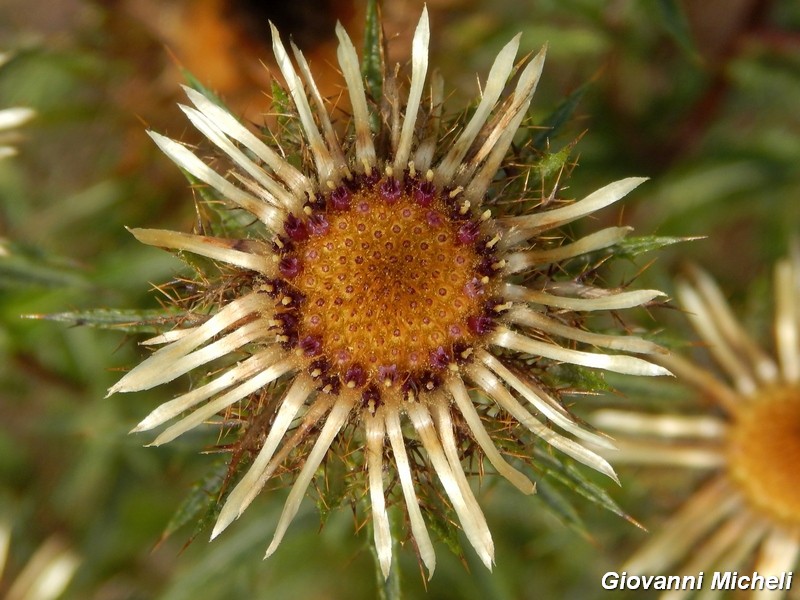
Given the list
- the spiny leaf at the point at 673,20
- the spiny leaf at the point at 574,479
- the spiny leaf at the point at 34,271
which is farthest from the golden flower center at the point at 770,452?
the spiny leaf at the point at 34,271

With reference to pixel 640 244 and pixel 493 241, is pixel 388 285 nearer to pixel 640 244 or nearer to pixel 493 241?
pixel 493 241

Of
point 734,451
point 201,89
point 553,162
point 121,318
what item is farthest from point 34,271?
point 734,451

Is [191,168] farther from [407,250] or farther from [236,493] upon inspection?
[236,493]

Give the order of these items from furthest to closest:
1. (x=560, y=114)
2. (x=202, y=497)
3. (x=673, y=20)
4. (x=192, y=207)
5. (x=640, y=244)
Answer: (x=192, y=207)
(x=673, y=20)
(x=560, y=114)
(x=202, y=497)
(x=640, y=244)

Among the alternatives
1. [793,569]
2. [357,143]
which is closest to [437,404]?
[357,143]

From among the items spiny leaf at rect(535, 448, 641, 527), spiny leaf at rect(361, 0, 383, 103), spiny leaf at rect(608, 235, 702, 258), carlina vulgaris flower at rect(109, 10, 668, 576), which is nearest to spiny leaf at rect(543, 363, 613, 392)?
carlina vulgaris flower at rect(109, 10, 668, 576)

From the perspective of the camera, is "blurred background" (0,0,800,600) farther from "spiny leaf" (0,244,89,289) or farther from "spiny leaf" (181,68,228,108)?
"spiny leaf" (181,68,228,108)
